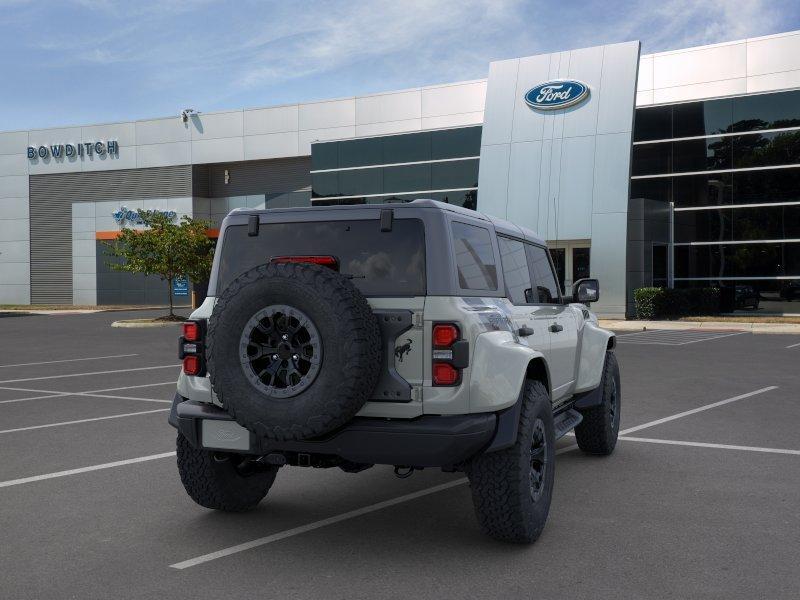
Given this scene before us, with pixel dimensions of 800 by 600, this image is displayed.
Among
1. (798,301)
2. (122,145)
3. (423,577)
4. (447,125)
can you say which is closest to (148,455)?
(423,577)

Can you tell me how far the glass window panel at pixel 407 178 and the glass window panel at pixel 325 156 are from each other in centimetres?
276

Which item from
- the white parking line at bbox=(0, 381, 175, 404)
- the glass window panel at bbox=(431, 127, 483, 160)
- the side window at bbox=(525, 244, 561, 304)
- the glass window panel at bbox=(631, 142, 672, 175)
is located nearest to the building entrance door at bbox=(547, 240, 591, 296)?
the glass window panel at bbox=(631, 142, 672, 175)

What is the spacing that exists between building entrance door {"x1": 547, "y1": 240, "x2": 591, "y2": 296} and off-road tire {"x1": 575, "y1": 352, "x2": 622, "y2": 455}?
23.9m

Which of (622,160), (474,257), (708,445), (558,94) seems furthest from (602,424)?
(558,94)

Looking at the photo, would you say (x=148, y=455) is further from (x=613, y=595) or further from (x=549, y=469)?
(x=613, y=595)

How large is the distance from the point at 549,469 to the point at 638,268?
1061 inches

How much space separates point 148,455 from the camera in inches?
297

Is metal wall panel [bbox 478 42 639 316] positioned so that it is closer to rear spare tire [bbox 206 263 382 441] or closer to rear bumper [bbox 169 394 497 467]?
rear bumper [bbox 169 394 497 467]

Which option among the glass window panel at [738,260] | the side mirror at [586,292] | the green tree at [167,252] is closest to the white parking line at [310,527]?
the side mirror at [586,292]

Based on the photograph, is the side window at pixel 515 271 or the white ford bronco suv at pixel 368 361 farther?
the side window at pixel 515 271

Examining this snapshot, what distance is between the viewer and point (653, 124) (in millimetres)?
32469

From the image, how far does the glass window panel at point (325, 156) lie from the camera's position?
1538 inches

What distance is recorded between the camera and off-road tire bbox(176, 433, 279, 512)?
5.43 meters

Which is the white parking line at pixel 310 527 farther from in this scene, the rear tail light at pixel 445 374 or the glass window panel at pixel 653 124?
the glass window panel at pixel 653 124
